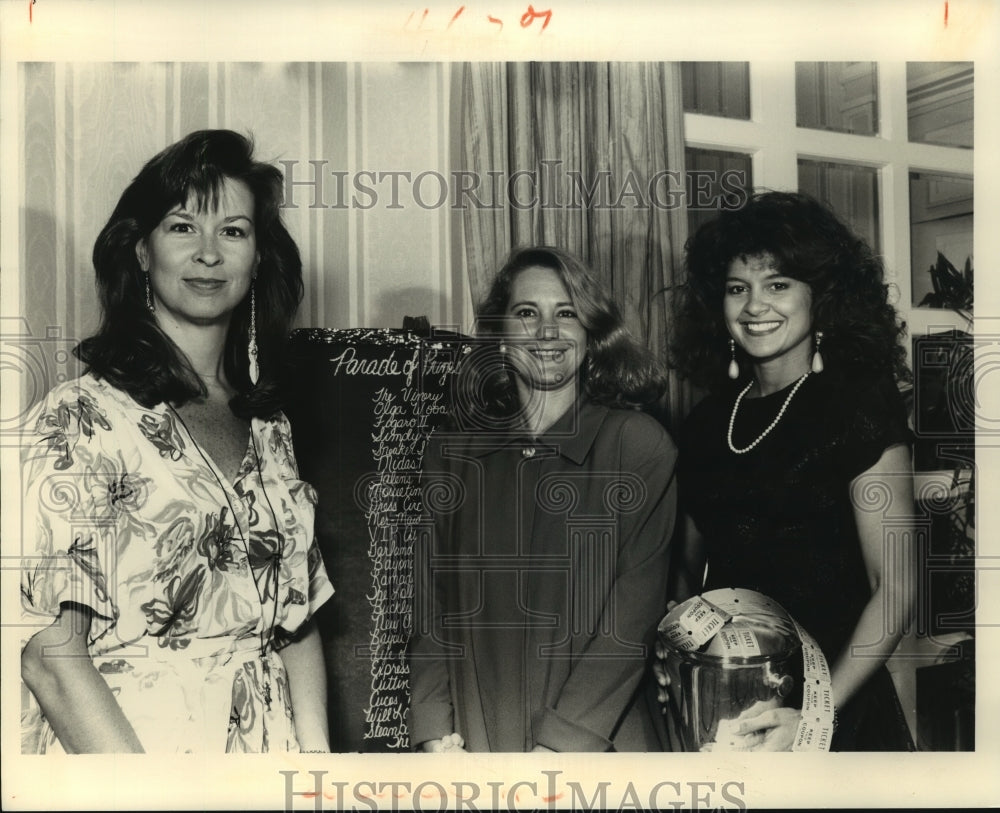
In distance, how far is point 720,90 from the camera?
1.85 metres

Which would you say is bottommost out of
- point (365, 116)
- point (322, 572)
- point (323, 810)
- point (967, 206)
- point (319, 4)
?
point (323, 810)

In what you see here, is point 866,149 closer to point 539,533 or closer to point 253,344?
point 539,533

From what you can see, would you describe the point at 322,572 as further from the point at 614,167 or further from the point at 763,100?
the point at 763,100

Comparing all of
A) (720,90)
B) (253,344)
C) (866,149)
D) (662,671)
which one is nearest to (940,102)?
(866,149)

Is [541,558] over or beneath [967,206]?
beneath

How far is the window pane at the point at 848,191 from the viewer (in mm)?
1840

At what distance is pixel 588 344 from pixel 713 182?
410mm

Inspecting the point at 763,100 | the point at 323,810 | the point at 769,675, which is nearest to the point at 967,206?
the point at 763,100

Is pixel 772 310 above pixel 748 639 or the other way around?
above

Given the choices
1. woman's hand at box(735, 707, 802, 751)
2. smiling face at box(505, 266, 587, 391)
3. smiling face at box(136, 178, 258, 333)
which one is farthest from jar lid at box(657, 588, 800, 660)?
smiling face at box(136, 178, 258, 333)

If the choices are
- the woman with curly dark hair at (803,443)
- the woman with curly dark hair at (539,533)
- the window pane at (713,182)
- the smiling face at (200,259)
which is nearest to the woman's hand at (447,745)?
the woman with curly dark hair at (539,533)

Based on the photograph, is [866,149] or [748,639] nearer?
[748,639]

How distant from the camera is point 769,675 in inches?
69.6

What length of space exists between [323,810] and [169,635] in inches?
18.1
